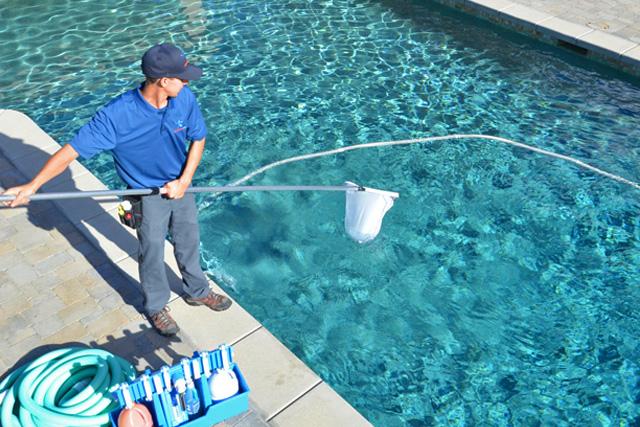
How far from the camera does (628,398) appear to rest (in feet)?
15.6

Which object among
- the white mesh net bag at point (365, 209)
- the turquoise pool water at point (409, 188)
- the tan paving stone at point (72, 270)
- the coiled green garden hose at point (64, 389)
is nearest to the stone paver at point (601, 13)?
the turquoise pool water at point (409, 188)

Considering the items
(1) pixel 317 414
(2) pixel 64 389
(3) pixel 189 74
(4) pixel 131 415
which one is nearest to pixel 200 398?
(4) pixel 131 415

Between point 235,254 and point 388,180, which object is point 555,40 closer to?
point 388,180

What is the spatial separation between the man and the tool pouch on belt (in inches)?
1.8

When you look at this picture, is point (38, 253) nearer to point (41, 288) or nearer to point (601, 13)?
point (41, 288)

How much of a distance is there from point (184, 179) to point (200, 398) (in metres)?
1.36

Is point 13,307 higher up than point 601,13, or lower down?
higher up

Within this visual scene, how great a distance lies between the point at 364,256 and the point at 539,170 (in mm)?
2508

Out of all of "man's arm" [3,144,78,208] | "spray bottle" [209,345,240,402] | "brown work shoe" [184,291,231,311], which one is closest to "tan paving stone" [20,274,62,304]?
"brown work shoe" [184,291,231,311]

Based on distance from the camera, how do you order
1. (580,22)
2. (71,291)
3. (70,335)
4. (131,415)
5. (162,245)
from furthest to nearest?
(580,22) → (71,291) → (70,335) → (162,245) → (131,415)

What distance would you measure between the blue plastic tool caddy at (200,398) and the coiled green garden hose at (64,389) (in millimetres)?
301

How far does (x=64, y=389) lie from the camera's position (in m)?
3.96

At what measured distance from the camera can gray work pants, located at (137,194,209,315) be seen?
4094mm

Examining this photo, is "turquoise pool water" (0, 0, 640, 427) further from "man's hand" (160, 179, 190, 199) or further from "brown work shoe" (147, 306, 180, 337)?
"man's hand" (160, 179, 190, 199)
